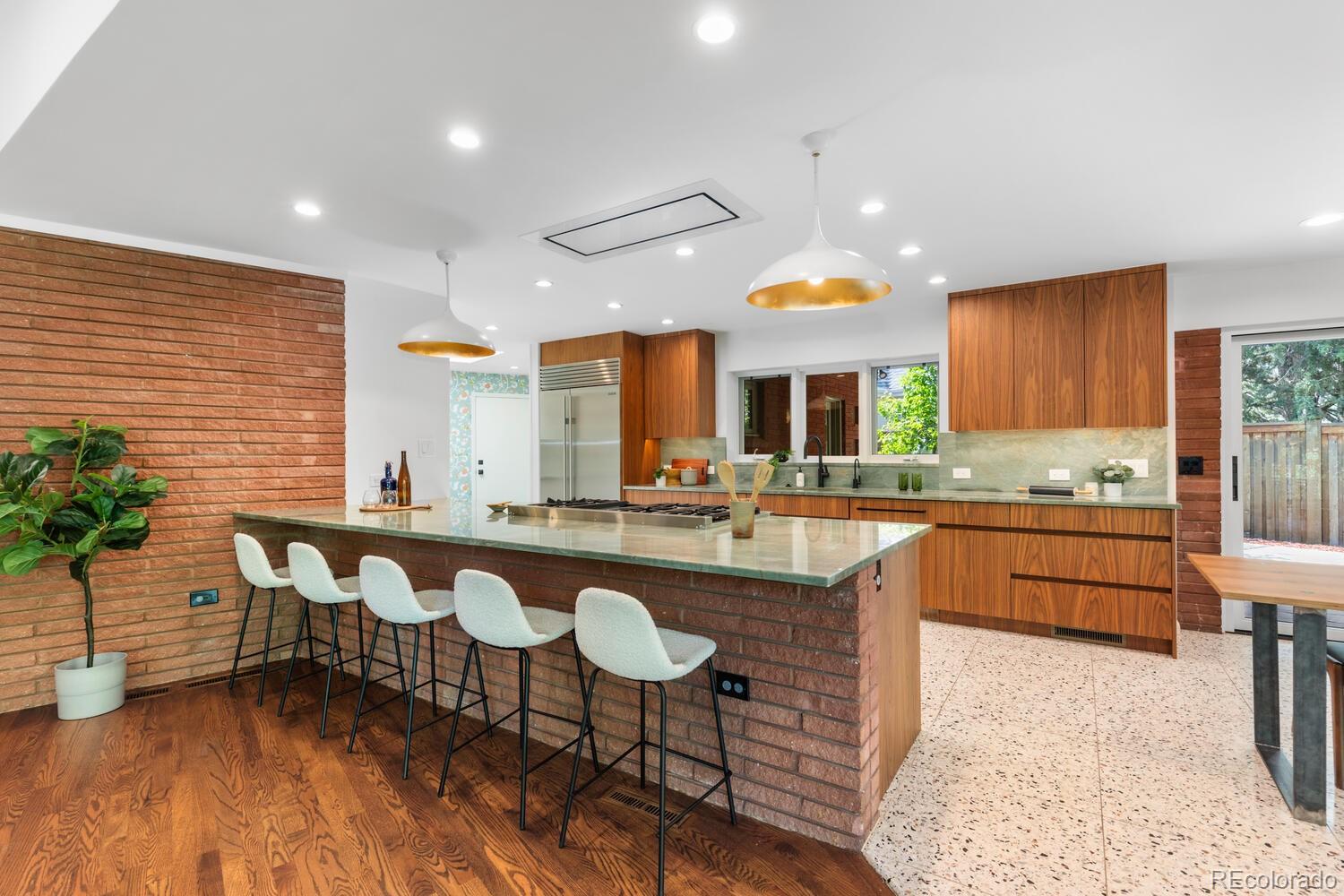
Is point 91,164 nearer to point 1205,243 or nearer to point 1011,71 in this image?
point 1011,71

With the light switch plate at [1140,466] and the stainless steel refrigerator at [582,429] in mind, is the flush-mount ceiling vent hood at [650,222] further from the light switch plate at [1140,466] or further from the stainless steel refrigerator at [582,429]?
the light switch plate at [1140,466]

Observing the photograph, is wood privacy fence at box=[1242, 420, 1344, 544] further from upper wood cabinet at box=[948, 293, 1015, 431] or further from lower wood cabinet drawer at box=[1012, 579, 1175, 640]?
upper wood cabinet at box=[948, 293, 1015, 431]

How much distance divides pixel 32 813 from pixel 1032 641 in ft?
15.8

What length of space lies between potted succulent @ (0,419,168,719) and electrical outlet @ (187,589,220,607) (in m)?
0.39

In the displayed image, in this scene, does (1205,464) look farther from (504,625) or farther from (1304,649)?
(504,625)

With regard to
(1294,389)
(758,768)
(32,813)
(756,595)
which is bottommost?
(32,813)

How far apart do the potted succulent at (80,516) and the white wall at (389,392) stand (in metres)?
1.17

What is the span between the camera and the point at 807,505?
16.1ft

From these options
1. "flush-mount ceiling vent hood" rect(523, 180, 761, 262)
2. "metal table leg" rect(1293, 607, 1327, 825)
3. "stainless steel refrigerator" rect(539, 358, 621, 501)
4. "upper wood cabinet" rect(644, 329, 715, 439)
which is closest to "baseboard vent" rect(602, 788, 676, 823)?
"metal table leg" rect(1293, 607, 1327, 825)

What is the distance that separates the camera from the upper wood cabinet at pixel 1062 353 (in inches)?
153

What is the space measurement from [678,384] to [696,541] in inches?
149

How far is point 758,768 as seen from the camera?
206 centimetres

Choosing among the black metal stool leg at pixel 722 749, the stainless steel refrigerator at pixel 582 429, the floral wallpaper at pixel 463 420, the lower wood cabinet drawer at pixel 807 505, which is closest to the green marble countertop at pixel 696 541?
the black metal stool leg at pixel 722 749

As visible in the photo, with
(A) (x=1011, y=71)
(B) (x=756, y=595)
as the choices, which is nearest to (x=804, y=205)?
(A) (x=1011, y=71)
